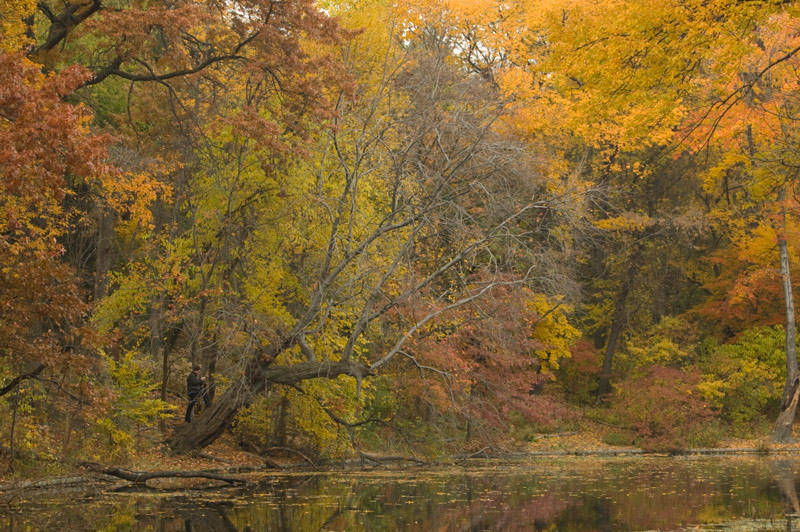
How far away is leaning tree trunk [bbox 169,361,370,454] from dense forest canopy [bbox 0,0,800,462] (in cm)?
7

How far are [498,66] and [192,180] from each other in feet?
43.5

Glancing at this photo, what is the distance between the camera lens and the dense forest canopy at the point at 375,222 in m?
10.6

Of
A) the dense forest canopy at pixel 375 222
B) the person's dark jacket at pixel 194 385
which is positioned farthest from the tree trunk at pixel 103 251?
the person's dark jacket at pixel 194 385

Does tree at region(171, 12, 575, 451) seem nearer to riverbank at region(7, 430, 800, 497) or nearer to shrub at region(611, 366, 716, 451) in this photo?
riverbank at region(7, 430, 800, 497)

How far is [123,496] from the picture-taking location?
39.6ft

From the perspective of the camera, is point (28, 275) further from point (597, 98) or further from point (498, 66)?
point (498, 66)

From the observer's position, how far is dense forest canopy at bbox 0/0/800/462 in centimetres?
1062

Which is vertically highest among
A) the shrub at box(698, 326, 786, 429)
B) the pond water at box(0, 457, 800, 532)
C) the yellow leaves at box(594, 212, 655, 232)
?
the yellow leaves at box(594, 212, 655, 232)

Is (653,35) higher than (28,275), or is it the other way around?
(653,35)

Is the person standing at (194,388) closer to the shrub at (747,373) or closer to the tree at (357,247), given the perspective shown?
the tree at (357,247)

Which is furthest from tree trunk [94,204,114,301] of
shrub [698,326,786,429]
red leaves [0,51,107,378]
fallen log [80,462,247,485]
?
shrub [698,326,786,429]

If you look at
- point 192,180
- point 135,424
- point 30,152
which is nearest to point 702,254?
point 192,180

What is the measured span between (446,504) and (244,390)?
5.90 meters

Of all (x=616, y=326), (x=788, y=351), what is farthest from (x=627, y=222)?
(x=788, y=351)
